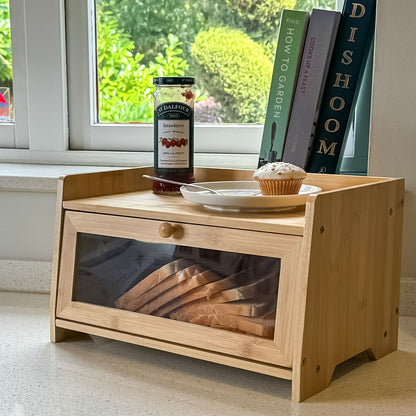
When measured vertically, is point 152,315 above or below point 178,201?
below

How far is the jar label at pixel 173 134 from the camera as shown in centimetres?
136

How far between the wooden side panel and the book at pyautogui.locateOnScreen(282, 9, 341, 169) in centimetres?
32

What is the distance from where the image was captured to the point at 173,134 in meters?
1.36

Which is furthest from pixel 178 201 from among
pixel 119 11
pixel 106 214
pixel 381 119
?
pixel 119 11

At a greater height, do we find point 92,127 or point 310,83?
point 310,83

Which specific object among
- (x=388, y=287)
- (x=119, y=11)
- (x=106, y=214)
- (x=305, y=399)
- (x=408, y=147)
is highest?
(x=119, y=11)

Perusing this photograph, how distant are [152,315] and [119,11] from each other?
92 centimetres

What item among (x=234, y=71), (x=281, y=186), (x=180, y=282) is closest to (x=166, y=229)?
(x=180, y=282)

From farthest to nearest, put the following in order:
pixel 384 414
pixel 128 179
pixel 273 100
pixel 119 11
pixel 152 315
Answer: pixel 119 11 < pixel 273 100 < pixel 128 179 < pixel 152 315 < pixel 384 414

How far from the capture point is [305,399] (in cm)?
106

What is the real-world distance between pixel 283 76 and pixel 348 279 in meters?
0.57

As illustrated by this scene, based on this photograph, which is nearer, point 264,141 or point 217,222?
point 217,222

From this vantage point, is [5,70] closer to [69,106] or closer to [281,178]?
[69,106]

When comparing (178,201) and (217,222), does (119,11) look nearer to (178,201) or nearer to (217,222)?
(178,201)
